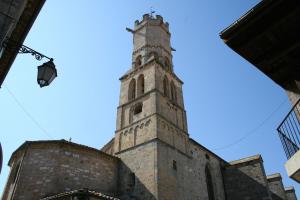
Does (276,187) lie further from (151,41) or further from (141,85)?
(151,41)

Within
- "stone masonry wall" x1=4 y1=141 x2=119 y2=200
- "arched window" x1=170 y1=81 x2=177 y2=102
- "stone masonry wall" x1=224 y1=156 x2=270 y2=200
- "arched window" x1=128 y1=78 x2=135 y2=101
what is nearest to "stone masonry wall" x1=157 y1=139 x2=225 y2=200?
"stone masonry wall" x1=224 y1=156 x2=270 y2=200

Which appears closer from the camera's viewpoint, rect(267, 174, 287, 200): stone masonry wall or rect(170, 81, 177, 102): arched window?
rect(170, 81, 177, 102): arched window

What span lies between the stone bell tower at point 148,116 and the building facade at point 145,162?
0.05 metres

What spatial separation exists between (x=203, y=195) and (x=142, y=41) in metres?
13.7

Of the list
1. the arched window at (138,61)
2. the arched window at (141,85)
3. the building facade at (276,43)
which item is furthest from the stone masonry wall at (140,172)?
the building facade at (276,43)

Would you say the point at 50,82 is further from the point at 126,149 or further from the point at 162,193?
the point at 126,149

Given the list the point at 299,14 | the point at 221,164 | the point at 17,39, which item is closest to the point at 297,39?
the point at 299,14

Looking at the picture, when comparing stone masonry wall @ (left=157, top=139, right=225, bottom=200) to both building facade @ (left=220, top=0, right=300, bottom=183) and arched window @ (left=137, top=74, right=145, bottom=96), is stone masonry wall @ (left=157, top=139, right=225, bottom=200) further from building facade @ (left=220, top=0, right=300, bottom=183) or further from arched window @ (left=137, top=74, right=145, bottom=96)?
Result: building facade @ (left=220, top=0, right=300, bottom=183)

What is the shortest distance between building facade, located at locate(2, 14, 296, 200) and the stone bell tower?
5 cm

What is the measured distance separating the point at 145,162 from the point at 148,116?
10.4ft

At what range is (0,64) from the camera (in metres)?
5.10

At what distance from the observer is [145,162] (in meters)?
15.5

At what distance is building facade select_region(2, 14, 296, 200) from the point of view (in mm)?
13828

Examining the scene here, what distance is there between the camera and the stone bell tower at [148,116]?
1534cm
